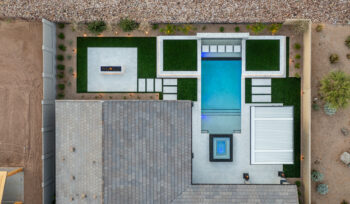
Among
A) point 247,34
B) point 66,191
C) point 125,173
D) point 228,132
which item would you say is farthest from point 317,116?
point 66,191

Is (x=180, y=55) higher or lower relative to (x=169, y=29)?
lower

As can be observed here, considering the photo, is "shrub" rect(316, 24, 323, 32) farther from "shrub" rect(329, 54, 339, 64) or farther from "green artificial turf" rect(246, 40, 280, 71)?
"green artificial turf" rect(246, 40, 280, 71)

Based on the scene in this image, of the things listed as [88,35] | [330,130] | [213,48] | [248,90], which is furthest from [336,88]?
[88,35]

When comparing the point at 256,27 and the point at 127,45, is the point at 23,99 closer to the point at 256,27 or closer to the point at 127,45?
the point at 127,45

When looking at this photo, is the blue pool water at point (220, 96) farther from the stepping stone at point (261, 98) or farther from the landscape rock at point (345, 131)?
the landscape rock at point (345, 131)

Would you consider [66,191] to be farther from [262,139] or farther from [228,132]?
[262,139]

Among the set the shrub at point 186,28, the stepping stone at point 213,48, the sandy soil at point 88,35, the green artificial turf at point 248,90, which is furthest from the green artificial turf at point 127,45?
the green artificial turf at point 248,90
